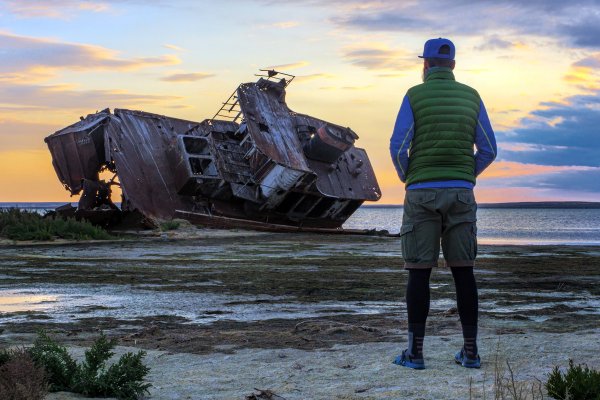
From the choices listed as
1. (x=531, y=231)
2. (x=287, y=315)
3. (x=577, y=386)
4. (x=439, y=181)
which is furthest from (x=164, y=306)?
(x=531, y=231)

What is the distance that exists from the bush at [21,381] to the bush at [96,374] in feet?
1.20

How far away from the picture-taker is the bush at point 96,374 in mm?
5352

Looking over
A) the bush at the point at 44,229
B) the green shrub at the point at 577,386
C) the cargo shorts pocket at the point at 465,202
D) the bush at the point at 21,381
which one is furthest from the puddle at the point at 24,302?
the bush at the point at 44,229

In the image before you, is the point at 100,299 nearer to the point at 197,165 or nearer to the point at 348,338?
the point at 348,338

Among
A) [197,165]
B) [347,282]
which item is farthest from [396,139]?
[197,165]

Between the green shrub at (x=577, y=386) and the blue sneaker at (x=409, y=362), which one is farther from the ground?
the green shrub at (x=577, y=386)

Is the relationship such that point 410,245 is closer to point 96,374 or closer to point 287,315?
point 96,374

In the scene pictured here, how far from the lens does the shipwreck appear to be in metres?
30.0

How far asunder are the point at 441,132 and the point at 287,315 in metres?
3.88

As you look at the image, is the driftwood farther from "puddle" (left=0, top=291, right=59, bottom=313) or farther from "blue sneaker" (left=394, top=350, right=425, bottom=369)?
"puddle" (left=0, top=291, right=59, bottom=313)

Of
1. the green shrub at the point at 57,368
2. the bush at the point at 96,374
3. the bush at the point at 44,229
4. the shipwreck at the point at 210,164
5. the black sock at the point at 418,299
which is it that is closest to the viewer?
the bush at the point at 96,374

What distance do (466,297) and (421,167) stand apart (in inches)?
38.8

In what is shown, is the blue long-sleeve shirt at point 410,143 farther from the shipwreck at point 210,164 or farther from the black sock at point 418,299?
the shipwreck at point 210,164

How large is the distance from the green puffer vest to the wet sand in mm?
1377
